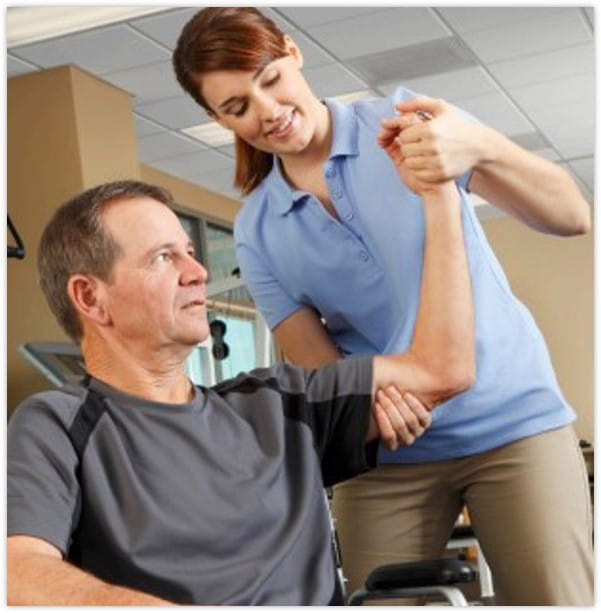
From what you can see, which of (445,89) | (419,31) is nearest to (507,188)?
(419,31)

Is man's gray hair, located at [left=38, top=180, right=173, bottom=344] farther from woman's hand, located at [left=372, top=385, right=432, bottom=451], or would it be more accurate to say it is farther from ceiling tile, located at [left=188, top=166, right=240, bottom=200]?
ceiling tile, located at [left=188, top=166, right=240, bottom=200]

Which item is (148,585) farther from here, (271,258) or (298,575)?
(271,258)

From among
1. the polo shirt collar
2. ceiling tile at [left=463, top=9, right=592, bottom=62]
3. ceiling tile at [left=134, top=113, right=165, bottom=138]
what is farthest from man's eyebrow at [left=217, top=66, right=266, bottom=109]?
ceiling tile at [left=134, top=113, right=165, bottom=138]

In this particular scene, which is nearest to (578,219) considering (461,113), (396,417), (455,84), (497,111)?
(461,113)

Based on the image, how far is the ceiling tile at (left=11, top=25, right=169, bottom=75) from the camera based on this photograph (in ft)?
14.5

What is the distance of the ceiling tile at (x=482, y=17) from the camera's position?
4.64 meters

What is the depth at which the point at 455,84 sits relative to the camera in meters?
5.48

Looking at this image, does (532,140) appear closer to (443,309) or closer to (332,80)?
(332,80)

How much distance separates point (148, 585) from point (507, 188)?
0.53 m

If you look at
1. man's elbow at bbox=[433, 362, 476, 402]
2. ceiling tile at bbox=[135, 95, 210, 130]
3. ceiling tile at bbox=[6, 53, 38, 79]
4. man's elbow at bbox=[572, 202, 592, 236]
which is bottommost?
man's elbow at bbox=[433, 362, 476, 402]

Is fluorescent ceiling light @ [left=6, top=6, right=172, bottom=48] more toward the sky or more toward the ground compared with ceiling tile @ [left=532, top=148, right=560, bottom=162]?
more toward the sky

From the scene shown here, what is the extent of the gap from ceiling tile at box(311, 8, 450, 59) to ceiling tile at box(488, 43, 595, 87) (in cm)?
57

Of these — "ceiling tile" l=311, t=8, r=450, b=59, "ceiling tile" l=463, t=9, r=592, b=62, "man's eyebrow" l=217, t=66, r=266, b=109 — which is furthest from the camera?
"ceiling tile" l=463, t=9, r=592, b=62

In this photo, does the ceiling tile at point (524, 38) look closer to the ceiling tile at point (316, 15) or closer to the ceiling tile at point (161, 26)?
the ceiling tile at point (316, 15)
